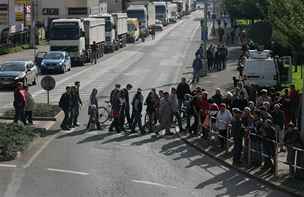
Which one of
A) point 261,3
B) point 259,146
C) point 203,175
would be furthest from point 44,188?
point 261,3

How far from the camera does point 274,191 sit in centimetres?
1709

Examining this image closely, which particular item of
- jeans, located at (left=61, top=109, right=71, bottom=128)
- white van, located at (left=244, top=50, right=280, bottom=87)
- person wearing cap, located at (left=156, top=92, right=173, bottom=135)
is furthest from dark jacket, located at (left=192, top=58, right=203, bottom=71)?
jeans, located at (left=61, top=109, right=71, bottom=128)

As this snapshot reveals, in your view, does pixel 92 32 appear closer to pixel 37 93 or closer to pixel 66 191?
pixel 37 93

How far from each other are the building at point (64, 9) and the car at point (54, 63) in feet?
106

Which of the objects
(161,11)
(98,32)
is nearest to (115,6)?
(161,11)

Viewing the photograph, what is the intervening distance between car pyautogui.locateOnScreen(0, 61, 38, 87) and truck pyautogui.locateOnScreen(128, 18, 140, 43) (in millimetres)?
43467

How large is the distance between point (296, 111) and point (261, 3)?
3021cm

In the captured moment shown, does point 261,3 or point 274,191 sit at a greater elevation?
point 261,3

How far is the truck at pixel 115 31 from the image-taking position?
70.4 metres

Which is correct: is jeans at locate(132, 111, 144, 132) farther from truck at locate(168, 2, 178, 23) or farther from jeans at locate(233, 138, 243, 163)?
truck at locate(168, 2, 178, 23)

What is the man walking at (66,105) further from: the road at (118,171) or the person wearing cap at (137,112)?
the person wearing cap at (137,112)

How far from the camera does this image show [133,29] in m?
87.1

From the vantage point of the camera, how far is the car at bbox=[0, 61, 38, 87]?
39312mm

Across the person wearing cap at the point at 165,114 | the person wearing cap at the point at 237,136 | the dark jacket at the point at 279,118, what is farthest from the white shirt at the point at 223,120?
the person wearing cap at the point at 165,114
